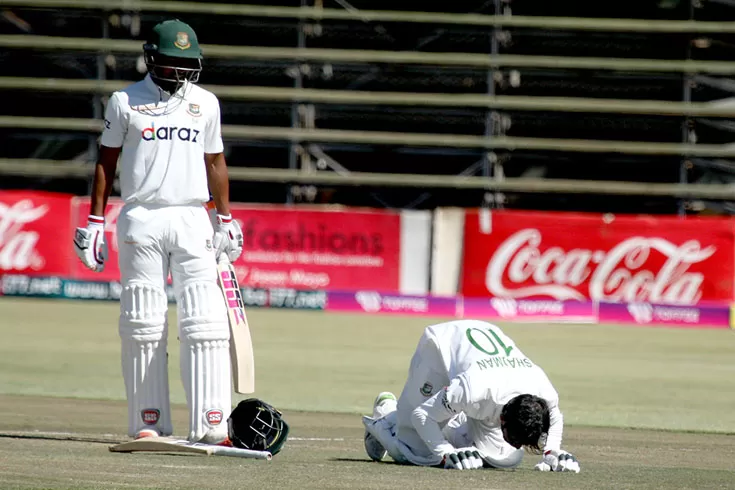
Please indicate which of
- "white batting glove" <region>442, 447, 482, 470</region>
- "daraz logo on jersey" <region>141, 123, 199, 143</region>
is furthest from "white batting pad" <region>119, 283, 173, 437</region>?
"white batting glove" <region>442, 447, 482, 470</region>

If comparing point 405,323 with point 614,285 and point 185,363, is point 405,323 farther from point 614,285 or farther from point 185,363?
point 185,363

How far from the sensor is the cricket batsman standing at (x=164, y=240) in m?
7.91

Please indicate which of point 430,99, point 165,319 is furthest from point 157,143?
point 430,99

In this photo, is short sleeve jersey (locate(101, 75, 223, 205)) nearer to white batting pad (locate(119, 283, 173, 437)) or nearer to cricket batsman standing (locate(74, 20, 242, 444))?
cricket batsman standing (locate(74, 20, 242, 444))

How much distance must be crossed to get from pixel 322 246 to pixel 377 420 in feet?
48.7

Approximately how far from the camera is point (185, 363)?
798cm

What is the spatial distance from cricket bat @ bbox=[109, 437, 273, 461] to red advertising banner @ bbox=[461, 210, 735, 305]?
1478 centimetres

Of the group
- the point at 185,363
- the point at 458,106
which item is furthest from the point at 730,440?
the point at 458,106

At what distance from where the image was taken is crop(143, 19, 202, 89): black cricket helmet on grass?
7953 millimetres

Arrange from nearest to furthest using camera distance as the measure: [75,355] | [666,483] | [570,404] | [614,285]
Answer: [666,483], [570,404], [75,355], [614,285]

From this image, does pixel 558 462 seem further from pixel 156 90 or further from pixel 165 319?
pixel 156 90

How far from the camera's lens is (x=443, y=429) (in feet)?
24.8

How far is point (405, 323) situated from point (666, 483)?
1380cm

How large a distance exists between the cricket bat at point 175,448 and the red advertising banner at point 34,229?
611 inches
